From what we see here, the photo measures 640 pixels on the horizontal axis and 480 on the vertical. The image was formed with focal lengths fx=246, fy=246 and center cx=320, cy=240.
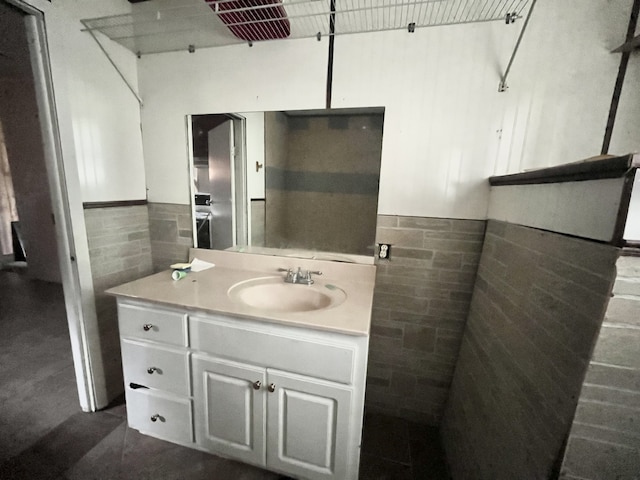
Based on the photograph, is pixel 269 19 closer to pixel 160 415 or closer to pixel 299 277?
pixel 299 277

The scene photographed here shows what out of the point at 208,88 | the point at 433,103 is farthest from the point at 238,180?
the point at 433,103

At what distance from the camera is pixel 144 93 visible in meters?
1.48

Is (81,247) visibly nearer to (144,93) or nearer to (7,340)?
(144,93)

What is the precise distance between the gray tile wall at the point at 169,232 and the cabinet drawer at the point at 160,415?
75 centimetres

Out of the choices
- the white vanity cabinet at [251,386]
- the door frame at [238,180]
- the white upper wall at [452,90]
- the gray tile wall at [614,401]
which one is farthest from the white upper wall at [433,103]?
the white vanity cabinet at [251,386]

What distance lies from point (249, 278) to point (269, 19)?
119cm

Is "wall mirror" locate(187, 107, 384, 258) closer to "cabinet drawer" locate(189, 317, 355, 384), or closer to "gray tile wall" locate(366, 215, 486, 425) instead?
"gray tile wall" locate(366, 215, 486, 425)

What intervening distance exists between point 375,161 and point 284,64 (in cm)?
69

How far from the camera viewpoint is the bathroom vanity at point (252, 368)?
2.99 ft

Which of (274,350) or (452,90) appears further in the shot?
(452,90)

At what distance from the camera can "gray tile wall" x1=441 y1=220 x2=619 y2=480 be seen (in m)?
0.63

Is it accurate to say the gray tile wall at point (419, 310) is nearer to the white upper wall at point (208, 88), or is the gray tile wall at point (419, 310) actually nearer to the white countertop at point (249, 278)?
the white countertop at point (249, 278)

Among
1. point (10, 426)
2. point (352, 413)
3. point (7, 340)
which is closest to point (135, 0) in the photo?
point (352, 413)

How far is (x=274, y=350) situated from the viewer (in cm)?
95
